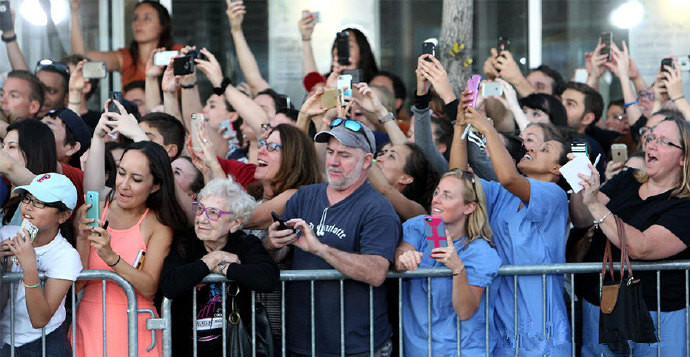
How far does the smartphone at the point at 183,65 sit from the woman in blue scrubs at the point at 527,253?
238 cm

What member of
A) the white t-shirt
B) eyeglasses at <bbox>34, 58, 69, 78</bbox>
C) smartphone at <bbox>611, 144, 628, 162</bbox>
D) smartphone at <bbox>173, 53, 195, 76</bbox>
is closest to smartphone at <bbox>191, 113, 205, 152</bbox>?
the white t-shirt

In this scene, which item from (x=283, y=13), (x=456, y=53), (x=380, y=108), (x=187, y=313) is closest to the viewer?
(x=187, y=313)

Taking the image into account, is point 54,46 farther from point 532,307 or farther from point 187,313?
point 532,307

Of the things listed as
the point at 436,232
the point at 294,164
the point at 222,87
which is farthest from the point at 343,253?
the point at 222,87

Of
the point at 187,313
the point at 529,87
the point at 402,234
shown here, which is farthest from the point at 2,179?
the point at 529,87

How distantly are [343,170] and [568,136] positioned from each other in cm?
168

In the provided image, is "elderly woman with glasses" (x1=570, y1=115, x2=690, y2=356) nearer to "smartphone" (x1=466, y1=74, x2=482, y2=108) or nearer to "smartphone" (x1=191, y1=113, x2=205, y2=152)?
"smartphone" (x1=466, y1=74, x2=482, y2=108)

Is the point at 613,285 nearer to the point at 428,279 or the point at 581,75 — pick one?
the point at 428,279

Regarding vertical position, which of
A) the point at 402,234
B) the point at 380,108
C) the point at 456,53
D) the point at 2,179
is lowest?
the point at 402,234

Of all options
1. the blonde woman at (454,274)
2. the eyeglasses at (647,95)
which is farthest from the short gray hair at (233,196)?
the eyeglasses at (647,95)

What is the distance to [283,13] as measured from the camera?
1121 centimetres

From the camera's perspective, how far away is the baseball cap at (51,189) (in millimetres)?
→ 4836

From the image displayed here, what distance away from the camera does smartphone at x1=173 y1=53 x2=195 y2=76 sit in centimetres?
680

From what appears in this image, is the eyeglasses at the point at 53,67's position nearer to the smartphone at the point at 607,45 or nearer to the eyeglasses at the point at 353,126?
the eyeglasses at the point at 353,126
